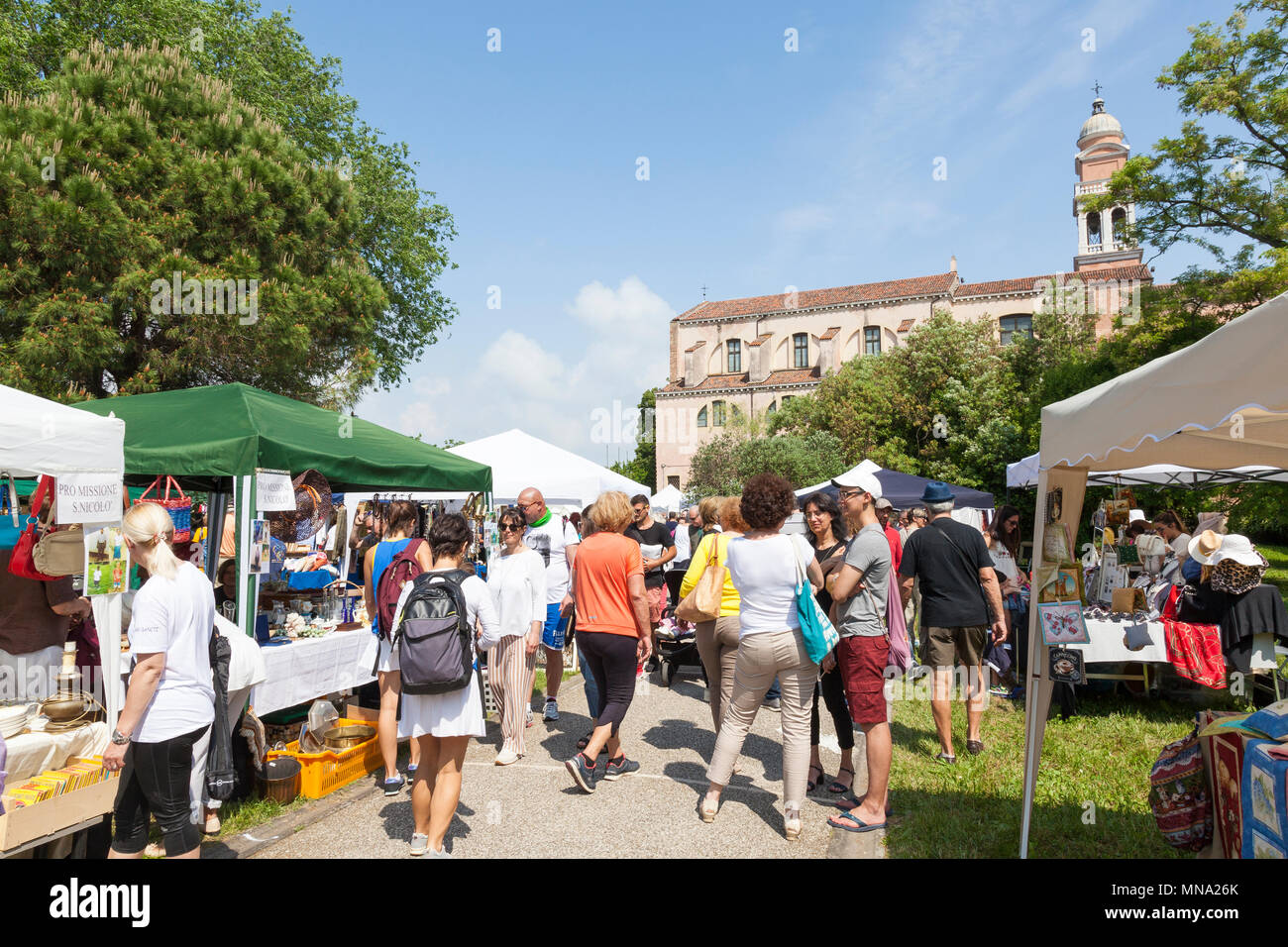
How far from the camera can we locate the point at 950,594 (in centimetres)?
527

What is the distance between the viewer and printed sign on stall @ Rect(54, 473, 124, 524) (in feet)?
11.3

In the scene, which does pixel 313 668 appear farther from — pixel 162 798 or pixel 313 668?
pixel 162 798

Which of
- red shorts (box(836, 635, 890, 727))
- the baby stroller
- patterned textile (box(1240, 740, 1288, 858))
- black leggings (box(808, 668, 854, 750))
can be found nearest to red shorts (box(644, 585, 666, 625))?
the baby stroller

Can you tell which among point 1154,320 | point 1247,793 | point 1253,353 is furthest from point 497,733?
point 1154,320

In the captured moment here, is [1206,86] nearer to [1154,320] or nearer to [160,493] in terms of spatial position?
[1154,320]

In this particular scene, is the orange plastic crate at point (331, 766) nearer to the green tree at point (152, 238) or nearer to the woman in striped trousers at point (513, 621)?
the woman in striped trousers at point (513, 621)

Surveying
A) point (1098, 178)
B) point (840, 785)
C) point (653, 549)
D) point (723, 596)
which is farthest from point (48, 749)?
point (1098, 178)

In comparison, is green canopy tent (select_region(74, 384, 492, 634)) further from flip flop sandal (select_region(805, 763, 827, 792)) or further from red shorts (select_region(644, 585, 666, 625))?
flip flop sandal (select_region(805, 763, 827, 792))

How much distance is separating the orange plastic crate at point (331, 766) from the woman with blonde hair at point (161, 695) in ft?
5.23

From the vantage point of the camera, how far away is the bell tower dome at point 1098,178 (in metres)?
44.2

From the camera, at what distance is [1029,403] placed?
26.1 metres

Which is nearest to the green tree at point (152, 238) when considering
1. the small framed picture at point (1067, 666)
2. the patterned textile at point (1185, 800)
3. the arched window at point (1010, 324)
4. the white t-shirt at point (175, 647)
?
the white t-shirt at point (175, 647)

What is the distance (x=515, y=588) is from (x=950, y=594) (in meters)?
3.16
